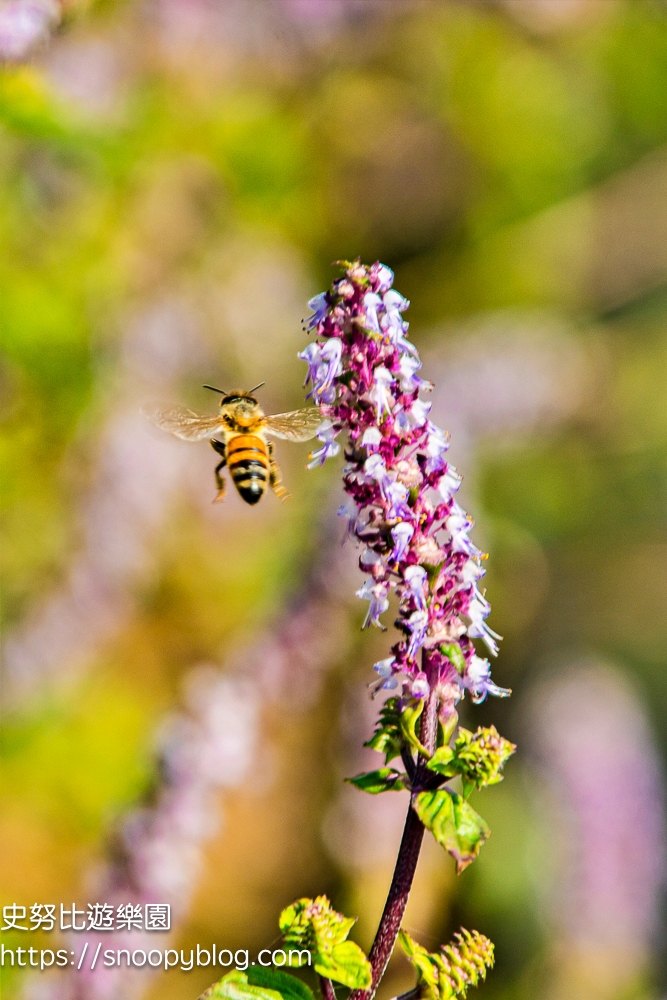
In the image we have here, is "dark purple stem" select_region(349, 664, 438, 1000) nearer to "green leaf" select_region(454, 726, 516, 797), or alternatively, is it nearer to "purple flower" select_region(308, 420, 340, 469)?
"green leaf" select_region(454, 726, 516, 797)

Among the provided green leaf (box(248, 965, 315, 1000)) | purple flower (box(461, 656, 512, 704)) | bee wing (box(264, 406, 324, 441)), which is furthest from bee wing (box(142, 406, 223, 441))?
green leaf (box(248, 965, 315, 1000))

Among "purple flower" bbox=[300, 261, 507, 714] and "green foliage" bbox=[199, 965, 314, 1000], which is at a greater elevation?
"purple flower" bbox=[300, 261, 507, 714]

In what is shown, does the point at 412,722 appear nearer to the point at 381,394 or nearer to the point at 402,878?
the point at 402,878

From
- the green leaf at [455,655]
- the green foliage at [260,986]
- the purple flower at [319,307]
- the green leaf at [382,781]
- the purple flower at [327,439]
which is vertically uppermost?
the purple flower at [319,307]

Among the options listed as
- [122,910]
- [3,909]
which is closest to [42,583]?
[3,909]

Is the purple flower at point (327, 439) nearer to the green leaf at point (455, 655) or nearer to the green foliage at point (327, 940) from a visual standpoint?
the green leaf at point (455, 655)

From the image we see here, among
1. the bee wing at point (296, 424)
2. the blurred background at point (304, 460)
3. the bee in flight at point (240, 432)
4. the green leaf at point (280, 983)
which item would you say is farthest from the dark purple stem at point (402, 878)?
the blurred background at point (304, 460)
